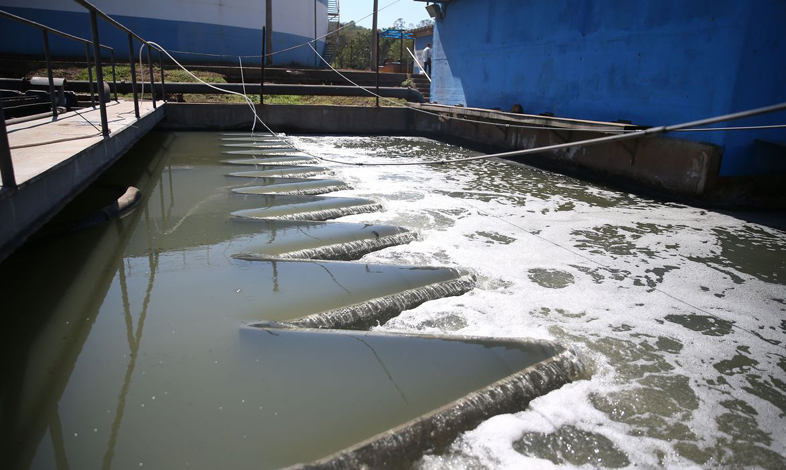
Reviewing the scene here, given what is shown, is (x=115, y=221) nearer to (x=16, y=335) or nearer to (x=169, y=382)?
(x=16, y=335)

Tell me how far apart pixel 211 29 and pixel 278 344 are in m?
18.4

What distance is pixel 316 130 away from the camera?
13.4m

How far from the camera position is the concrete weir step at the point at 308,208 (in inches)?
215

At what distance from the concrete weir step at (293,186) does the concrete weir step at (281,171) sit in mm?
A: 383

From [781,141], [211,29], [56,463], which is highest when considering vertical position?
[211,29]

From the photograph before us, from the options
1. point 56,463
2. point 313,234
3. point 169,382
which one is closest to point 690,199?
point 313,234

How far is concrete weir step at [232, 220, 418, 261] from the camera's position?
14.3 feet

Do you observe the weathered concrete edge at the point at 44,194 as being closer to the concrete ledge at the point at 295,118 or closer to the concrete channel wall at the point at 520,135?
the concrete channel wall at the point at 520,135

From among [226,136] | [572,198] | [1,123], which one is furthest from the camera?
[226,136]

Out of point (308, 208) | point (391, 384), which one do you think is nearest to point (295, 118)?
point (308, 208)

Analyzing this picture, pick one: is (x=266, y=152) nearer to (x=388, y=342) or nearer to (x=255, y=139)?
(x=255, y=139)

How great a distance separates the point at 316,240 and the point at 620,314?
2.68m

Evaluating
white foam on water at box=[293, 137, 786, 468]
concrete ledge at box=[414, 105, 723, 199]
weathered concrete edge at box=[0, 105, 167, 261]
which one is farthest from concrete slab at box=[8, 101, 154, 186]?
concrete ledge at box=[414, 105, 723, 199]

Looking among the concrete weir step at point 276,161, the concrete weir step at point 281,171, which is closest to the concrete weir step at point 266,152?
the concrete weir step at point 276,161
